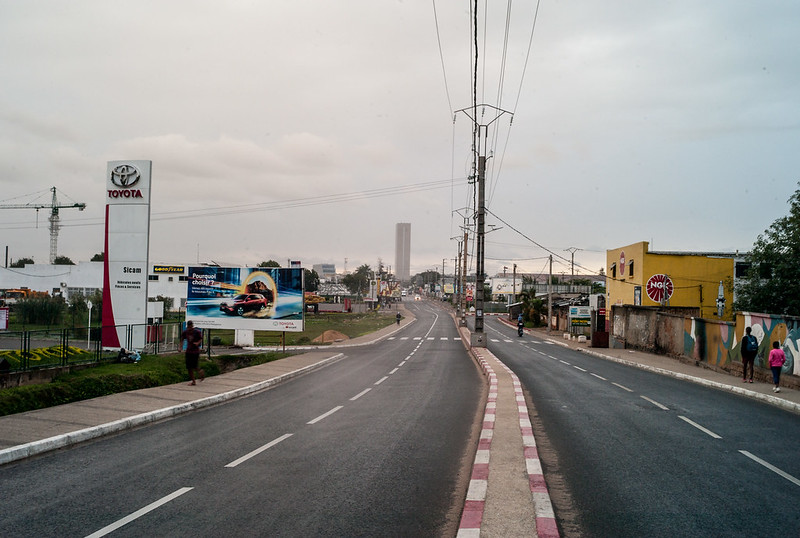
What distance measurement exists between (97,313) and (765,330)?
55796mm

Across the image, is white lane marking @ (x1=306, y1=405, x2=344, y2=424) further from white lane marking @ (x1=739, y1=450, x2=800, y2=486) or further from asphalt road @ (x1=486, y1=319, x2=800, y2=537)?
white lane marking @ (x1=739, y1=450, x2=800, y2=486)

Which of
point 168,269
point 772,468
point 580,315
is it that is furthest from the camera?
point 168,269

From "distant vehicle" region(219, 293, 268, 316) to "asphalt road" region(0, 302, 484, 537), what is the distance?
18540 millimetres

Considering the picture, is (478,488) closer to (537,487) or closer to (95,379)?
(537,487)

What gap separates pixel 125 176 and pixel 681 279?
42.0 meters

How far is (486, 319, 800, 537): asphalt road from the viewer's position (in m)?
5.78

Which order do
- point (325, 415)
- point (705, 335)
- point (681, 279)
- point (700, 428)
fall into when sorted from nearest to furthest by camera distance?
point (700, 428) → point (325, 415) → point (705, 335) → point (681, 279)

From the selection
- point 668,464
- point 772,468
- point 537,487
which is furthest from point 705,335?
point 537,487

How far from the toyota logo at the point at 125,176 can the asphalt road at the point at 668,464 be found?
778 inches

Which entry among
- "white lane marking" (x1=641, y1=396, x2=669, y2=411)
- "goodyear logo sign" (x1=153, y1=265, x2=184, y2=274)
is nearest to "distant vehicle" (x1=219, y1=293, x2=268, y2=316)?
"white lane marking" (x1=641, y1=396, x2=669, y2=411)

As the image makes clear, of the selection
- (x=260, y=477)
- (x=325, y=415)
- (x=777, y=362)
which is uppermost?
(x=777, y=362)

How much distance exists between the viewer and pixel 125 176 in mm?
26047

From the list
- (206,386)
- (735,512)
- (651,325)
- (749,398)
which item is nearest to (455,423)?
(735,512)

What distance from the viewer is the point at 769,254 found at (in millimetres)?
35719
